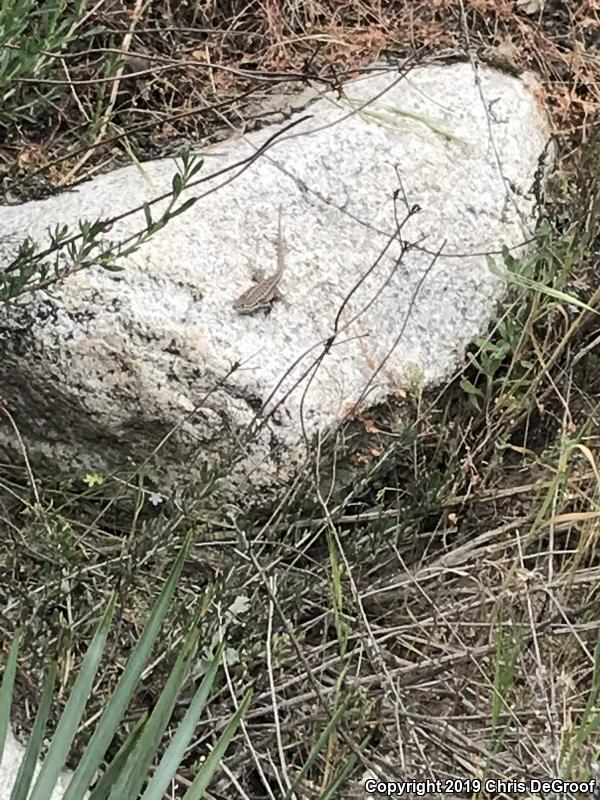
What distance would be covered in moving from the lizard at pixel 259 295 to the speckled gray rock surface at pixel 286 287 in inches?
1.0

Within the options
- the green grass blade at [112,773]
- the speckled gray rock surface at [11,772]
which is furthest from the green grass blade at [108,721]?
the speckled gray rock surface at [11,772]

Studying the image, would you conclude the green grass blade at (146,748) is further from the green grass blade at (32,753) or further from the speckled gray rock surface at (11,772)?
the speckled gray rock surface at (11,772)

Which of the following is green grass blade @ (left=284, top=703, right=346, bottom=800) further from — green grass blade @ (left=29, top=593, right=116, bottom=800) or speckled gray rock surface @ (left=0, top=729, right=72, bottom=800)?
speckled gray rock surface @ (left=0, top=729, right=72, bottom=800)

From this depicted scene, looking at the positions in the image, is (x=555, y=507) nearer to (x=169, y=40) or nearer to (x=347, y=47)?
(x=347, y=47)

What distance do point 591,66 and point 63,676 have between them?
7.56 feet

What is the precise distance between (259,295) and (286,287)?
11cm

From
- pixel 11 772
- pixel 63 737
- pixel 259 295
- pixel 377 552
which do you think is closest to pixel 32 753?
pixel 63 737

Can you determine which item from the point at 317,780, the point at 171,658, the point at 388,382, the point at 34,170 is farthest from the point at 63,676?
the point at 34,170

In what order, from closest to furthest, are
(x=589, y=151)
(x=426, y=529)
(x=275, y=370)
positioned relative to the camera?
(x=275, y=370) → (x=426, y=529) → (x=589, y=151)

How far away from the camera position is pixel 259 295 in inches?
88.1

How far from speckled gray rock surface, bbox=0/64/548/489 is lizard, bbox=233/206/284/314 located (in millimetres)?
25

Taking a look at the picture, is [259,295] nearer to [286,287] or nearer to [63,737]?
[286,287]

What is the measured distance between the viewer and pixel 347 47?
9.19 ft

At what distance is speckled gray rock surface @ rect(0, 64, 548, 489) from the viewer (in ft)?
7.05
